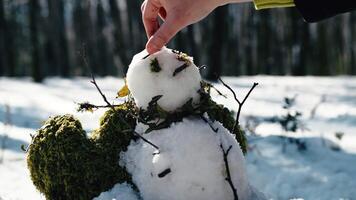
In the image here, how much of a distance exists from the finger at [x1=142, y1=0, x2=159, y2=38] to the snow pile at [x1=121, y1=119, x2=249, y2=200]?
393 millimetres

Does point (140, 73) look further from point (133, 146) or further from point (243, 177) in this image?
point (243, 177)

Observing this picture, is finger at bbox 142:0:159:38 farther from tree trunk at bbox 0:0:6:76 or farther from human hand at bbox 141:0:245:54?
tree trunk at bbox 0:0:6:76

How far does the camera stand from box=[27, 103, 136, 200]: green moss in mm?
2012

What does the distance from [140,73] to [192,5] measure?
1.26 ft

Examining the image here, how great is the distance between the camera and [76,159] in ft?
6.60

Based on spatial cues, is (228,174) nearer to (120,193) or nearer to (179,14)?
(120,193)

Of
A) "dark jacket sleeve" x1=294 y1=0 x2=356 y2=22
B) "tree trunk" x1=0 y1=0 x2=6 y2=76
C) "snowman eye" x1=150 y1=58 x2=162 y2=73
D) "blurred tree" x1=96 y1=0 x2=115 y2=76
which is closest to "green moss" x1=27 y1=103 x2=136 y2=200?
"snowman eye" x1=150 y1=58 x2=162 y2=73

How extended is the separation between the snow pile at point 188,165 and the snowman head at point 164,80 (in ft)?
0.34

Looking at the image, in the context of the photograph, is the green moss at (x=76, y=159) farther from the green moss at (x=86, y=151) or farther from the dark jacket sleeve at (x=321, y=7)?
the dark jacket sleeve at (x=321, y=7)

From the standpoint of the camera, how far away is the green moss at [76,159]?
2012 mm

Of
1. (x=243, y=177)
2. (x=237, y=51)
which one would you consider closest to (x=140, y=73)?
(x=243, y=177)

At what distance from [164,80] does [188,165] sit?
354 mm

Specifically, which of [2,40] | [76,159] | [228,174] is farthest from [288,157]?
[2,40]

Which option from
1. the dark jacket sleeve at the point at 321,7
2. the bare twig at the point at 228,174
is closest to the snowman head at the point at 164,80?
the bare twig at the point at 228,174
